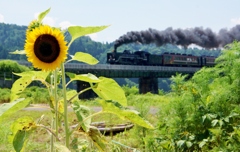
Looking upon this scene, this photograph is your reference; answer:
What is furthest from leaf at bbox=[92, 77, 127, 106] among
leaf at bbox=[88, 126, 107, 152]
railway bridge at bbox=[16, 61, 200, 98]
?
railway bridge at bbox=[16, 61, 200, 98]

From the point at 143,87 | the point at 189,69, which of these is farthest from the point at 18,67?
the point at 189,69

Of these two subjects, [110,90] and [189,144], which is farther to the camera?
[189,144]

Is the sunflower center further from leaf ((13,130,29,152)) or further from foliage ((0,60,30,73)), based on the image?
foliage ((0,60,30,73))

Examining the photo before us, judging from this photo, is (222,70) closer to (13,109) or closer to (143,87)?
(13,109)

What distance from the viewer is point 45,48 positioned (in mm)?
1078

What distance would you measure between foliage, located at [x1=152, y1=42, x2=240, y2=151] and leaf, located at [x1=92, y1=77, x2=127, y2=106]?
3.91ft

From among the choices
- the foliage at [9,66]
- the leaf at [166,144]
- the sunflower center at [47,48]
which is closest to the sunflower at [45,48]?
the sunflower center at [47,48]

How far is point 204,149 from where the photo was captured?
2551mm

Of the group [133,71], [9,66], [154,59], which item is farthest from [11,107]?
[154,59]

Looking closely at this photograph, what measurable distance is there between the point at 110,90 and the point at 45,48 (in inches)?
11.1

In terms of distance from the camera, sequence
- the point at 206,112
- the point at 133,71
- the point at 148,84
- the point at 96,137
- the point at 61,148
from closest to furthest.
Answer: the point at 61,148, the point at 96,137, the point at 206,112, the point at 133,71, the point at 148,84

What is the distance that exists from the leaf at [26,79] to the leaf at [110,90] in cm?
21

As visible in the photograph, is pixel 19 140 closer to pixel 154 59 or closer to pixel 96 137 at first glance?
pixel 96 137

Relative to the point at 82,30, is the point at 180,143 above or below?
below
